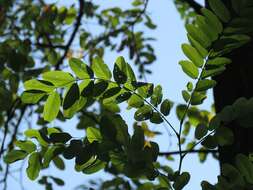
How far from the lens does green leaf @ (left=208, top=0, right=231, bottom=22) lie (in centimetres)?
136

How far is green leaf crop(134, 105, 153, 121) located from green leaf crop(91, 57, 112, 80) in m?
→ 0.14

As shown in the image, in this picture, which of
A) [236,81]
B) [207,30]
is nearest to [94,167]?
[207,30]

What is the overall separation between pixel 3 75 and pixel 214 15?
136 cm

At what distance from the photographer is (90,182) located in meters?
2.46

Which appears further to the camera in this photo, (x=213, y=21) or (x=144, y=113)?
(x=144, y=113)

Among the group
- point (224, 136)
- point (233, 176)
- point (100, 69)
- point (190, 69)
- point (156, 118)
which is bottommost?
point (233, 176)

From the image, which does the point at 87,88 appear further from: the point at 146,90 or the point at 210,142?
the point at 210,142

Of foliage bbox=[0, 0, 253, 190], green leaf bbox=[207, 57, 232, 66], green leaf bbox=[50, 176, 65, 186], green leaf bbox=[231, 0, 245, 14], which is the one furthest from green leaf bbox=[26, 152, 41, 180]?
green leaf bbox=[50, 176, 65, 186]

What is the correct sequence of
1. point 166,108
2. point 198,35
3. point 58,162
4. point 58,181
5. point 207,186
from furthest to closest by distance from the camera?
point 58,181
point 58,162
point 166,108
point 198,35
point 207,186

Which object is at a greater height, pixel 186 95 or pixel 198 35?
pixel 198 35

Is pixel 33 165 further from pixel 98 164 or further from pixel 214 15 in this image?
pixel 214 15

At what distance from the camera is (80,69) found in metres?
1.44

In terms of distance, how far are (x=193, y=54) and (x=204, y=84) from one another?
0.32 ft

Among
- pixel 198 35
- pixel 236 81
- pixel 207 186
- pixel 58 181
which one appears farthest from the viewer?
pixel 58 181
